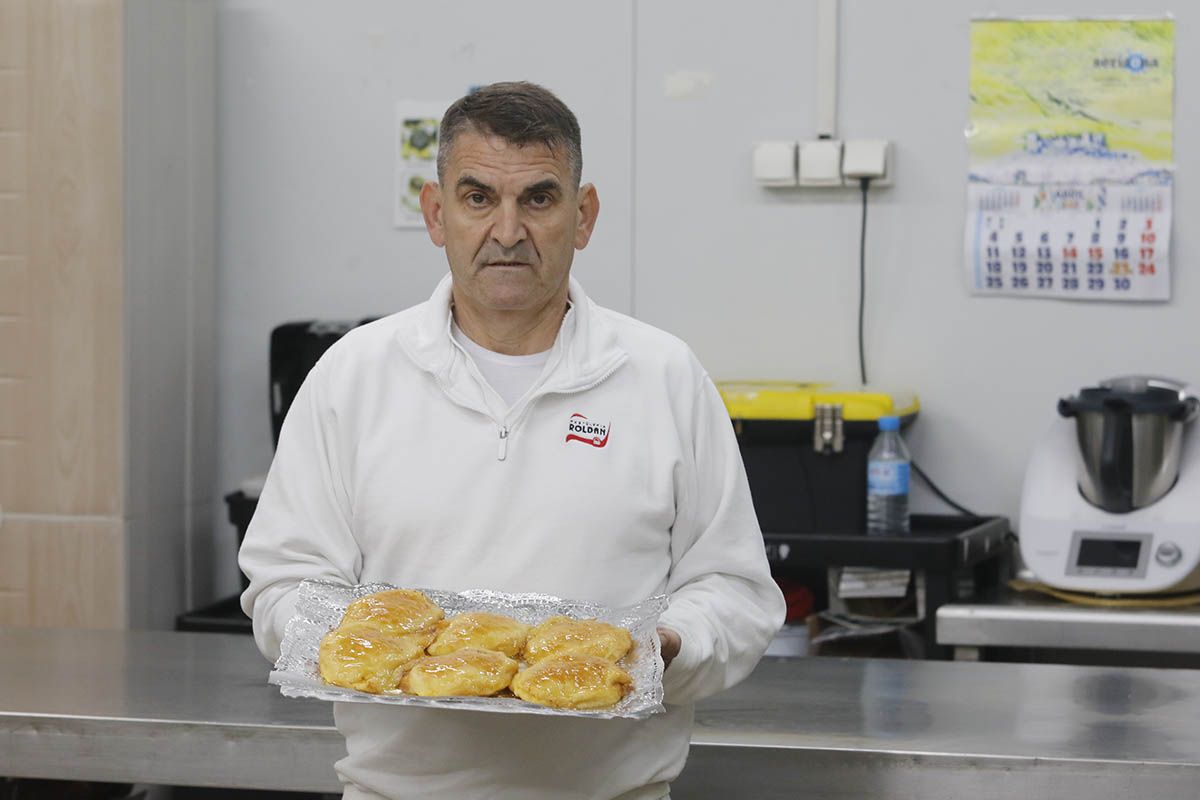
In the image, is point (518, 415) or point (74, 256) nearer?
point (518, 415)

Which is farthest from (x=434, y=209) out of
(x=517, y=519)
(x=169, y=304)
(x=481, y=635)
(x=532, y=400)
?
(x=169, y=304)

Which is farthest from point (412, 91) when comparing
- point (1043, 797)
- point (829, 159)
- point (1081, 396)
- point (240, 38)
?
point (1043, 797)

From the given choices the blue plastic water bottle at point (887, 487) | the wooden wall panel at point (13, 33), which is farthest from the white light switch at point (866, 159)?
the wooden wall panel at point (13, 33)

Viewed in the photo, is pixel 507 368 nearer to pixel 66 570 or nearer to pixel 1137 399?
pixel 1137 399

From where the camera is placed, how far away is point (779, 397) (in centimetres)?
280

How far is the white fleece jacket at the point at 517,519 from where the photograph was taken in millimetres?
1503

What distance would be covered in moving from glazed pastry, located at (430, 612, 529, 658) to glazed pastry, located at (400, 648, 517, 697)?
16 millimetres

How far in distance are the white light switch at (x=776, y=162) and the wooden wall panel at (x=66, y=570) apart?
1430 mm

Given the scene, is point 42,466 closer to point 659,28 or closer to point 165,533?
point 165,533

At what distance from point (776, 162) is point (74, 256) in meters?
1.37

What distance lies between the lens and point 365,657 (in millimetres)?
1344

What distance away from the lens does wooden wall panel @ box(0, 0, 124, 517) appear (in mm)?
2893

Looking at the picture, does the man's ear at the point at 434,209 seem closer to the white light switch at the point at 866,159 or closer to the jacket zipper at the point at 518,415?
the jacket zipper at the point at 518,415

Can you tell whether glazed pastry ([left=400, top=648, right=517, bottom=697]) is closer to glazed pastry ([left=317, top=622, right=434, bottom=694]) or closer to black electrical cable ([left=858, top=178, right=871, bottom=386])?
glazed pastry ([left=317, top=622, right=434, bottom=694])
